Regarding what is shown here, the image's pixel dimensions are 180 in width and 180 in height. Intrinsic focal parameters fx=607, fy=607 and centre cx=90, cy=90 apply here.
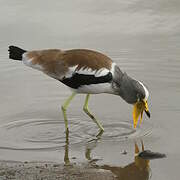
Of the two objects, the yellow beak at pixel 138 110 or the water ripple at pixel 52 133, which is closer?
the water ripple at pixel 52 133

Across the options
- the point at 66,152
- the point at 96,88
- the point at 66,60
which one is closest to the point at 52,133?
the point at 66,152

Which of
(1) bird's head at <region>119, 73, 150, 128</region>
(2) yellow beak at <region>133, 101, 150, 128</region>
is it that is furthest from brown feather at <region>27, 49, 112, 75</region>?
(2) yellow beak at <region>133, 101, 150, 128</region>

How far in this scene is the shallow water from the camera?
6.40m

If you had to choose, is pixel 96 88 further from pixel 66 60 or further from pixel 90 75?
pixel 66 60

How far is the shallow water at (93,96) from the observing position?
640 centimetres

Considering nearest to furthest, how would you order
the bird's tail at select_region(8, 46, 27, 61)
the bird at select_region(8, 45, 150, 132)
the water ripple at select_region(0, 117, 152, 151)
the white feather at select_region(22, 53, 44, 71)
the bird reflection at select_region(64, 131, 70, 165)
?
the bird reflection at select_region(64, 131, 70, 165)
the water ripple at select_region(0, 117, 152, 151)
the bird at select_region(8, 45, 150, 132)
the white feather at select_region(22, 53, 44, 71)
the bird's tail at select_region(8, 46, 27, 61)

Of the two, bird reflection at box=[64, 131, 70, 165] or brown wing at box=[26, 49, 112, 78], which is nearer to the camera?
bird reflection at box=[64, 131, 70, 165]

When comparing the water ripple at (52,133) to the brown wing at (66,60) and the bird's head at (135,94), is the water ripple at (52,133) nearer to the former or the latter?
the bird's head at (135,94)

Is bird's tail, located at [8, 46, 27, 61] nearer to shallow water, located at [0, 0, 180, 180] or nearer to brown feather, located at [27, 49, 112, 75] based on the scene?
brown feather, located at [27, 49, 112, 75]

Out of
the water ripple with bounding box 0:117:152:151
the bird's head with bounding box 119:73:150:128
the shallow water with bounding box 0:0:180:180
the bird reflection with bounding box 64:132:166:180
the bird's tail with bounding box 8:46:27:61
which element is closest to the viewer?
the bird reflection with bounding box 64:132:166:180

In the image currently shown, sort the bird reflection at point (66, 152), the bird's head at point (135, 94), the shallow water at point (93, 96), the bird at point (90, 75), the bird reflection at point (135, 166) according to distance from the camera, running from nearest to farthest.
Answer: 1. the bird reflection at point (135, 166)
2. the bird reflection at point (66, 152)
3. the shallow water at point (93, 96)
4. the bird at point (90, 75)
5. the bird's head at point (135, 94)

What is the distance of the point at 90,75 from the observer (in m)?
6.60

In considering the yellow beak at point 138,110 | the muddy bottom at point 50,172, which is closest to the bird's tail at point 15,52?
the yellow beak at point 138,110

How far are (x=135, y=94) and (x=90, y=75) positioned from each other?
57 cm
